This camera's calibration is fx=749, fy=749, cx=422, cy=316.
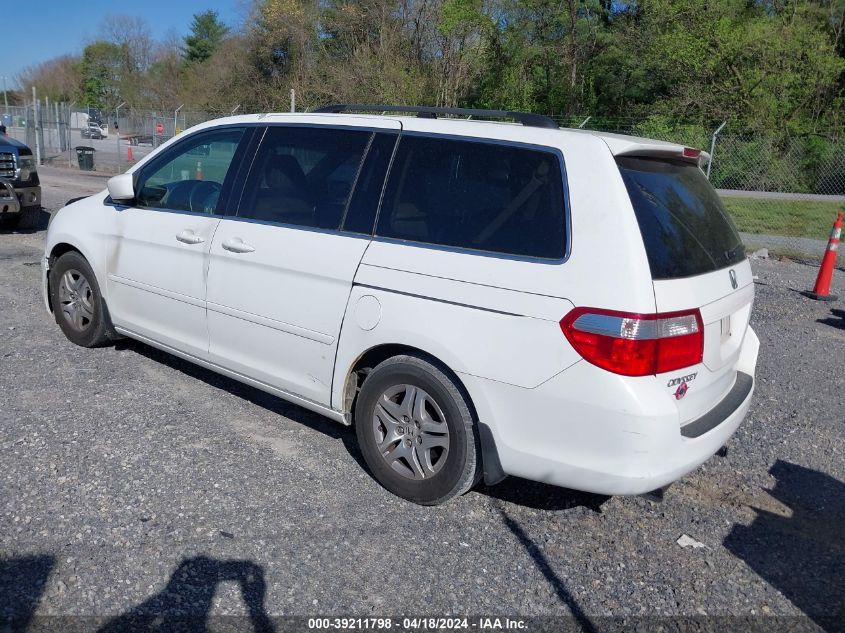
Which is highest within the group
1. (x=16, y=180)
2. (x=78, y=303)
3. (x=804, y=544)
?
(x=16, y=180)

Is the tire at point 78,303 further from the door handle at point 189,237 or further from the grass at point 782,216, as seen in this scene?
the grass at point 782,216

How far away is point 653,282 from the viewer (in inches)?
122

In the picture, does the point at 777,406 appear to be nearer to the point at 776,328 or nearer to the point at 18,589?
the point at 776,328

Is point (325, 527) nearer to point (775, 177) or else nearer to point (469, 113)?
point (469, 113)

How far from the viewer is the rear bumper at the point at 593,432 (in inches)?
121

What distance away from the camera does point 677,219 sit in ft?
11.4

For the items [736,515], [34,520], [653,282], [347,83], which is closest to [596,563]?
[736,515]

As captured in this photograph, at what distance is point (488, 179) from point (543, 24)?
29.4 metres

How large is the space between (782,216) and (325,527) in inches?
652

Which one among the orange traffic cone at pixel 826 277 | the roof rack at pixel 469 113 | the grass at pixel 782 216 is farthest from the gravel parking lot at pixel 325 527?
the grass at pixel 782 216

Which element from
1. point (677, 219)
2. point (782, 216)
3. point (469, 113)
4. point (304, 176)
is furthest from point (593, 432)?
point (782, 216)

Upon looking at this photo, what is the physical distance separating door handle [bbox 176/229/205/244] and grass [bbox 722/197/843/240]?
13.8 meters

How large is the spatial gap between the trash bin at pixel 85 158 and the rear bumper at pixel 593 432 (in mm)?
25319

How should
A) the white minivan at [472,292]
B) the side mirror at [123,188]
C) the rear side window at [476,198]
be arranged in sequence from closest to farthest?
the white minivan at [472,292], the rear side window at [476,198], the side mirror at [123,188]
